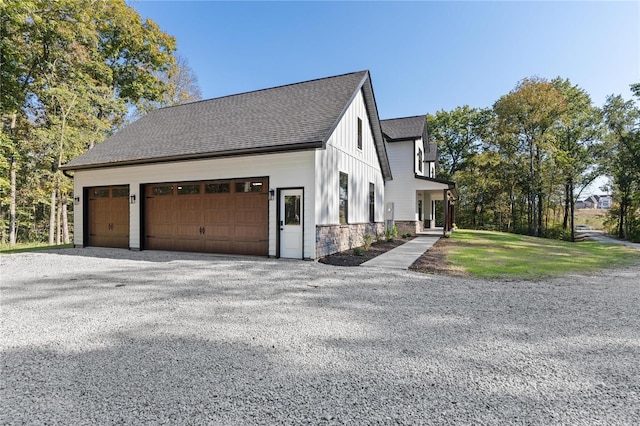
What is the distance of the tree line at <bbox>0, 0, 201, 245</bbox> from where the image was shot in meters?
14.1

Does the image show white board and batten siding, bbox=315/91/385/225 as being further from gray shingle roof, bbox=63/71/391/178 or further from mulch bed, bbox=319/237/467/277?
mulch bed, bbox=319/237/467/277

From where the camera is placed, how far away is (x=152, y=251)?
35.8 ft

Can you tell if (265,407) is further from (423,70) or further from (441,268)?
(423,70)

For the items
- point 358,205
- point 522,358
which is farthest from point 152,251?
point 522,358

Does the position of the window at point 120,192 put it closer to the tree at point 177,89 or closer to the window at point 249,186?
the window at point 249,186

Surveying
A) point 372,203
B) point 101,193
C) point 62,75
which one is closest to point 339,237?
point 372,203

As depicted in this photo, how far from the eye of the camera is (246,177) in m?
9.46

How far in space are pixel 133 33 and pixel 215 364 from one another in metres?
22.9

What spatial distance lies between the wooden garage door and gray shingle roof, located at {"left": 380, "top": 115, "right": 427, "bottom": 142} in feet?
45.7

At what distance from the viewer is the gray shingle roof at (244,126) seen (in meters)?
9.15

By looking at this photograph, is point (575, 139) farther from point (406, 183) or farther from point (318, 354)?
point (318, 354)

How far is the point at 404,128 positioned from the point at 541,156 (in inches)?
572

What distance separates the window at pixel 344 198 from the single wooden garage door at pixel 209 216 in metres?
2.67

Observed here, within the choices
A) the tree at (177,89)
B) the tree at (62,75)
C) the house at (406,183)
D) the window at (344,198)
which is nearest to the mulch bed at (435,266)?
the window at (344,198)
